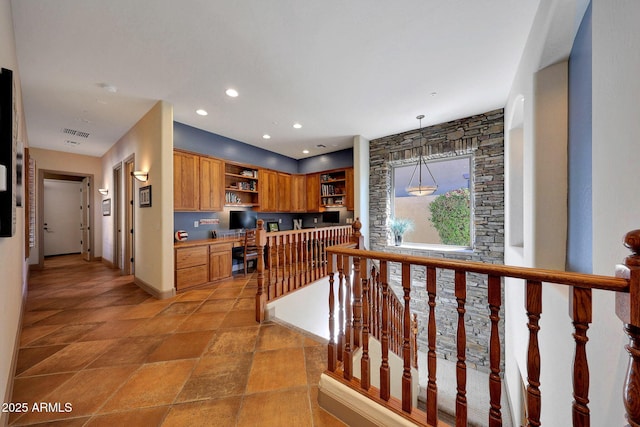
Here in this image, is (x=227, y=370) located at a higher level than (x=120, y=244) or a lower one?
lower

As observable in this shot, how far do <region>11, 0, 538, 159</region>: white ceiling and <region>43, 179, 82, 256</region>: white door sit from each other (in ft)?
14.6

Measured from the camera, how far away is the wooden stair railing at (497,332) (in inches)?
25.5

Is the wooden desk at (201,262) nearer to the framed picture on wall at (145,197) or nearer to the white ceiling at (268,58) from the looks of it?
the framed picture on wall at (145,197)

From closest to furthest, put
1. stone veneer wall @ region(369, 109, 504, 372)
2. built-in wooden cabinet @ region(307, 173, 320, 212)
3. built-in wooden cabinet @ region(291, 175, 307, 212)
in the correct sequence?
stone veneer wall @ region(369, 109, 504, 372)
built-in wooden cabinet @ region(307, 173, 320, 212)
built-in wooden cabinet @ region(291, 175, 307, 212)

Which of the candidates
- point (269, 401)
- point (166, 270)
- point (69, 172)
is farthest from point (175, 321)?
point (69, 172)

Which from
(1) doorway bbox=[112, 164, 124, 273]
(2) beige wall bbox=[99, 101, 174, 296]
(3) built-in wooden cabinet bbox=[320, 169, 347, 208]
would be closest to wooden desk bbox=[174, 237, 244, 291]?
(2) beige wall bbox=[99, 101, 174, 296]

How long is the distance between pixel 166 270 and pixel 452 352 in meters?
5.06

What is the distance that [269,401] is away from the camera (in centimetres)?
150

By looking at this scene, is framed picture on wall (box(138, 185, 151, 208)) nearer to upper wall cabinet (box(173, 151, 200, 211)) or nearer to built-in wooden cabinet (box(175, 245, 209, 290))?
upper wall cabinet (box(173, 151, 200, 211))

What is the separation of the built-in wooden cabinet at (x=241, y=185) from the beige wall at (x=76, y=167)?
13.0 ft

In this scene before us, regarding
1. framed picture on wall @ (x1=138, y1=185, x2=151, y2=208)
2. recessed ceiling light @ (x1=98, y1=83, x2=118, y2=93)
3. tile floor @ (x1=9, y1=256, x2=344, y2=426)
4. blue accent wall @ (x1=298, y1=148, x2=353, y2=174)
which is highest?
recessed ceiling light @ (x1=98, y1=83, x2=118, y2=93)

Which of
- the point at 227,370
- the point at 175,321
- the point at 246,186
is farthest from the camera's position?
the point at 246,186

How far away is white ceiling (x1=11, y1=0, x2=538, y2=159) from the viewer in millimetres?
→ 1866

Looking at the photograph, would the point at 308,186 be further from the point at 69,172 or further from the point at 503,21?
the point at 69,172
